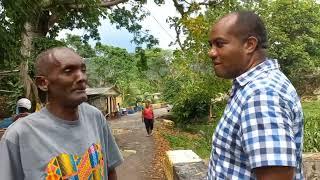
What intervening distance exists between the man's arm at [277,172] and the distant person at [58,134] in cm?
92

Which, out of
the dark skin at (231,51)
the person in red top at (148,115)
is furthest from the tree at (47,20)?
the dark skin at (231,51)

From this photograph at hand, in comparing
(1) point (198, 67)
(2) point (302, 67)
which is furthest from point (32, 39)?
(2) point (302, 67)

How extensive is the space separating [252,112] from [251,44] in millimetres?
363

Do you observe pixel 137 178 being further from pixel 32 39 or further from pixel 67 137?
pixel 67 137

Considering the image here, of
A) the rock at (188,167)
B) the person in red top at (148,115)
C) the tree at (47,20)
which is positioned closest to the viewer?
the rock at (188,167)

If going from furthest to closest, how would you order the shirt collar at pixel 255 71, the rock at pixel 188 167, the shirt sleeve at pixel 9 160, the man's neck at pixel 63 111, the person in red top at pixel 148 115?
the person in red top at pixel 148 115, the rock at pixel 188 167, the man's neck at pixel 63 111, the shirt sleeve at pixel 9 160, the shirt collar at pixel 255 71

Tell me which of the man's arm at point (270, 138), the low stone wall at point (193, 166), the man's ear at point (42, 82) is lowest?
the low stone wall at point (193, 166)

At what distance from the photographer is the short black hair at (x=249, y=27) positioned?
1967 millimetres

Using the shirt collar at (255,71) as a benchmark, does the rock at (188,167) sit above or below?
below

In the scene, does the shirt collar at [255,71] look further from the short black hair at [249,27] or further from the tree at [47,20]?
the tree at [47,20]

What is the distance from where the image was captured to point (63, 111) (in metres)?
2.30

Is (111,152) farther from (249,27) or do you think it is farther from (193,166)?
(193,166)

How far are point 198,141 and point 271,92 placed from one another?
1611cm

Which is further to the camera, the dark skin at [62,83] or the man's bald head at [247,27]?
the dark skin at [62,83]
